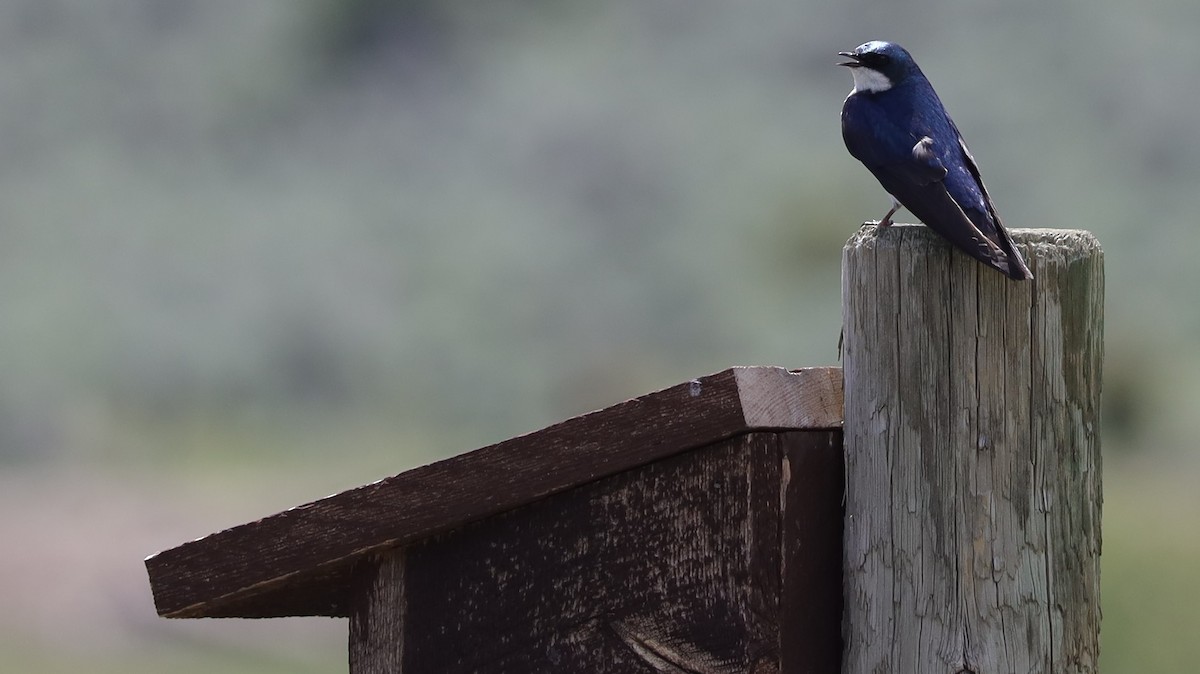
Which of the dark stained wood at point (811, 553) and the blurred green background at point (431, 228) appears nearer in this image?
the dark stained wood at point (811, 553)

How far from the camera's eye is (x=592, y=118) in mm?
31406

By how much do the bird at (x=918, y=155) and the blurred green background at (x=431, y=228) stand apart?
9.92 m

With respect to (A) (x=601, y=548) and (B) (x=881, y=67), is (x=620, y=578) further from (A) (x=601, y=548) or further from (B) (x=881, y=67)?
(B) (x=881, y=67)

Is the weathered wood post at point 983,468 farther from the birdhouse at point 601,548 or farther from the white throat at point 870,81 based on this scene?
the white throat at point 870,81

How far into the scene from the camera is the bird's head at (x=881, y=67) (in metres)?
2.98

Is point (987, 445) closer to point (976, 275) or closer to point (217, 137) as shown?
point (976, 275)

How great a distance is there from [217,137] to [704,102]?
9992 mm

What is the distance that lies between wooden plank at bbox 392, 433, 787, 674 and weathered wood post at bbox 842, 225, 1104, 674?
0.13 m

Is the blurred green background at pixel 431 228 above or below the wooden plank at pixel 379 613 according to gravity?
above

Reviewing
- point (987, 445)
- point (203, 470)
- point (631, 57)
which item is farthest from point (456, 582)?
point (631, 57)

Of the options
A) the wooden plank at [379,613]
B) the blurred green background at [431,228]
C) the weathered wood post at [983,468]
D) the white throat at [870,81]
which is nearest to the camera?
the weathered wood post at [983,468]

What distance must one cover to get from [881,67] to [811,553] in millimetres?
1301

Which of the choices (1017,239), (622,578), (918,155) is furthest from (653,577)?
(918,155)

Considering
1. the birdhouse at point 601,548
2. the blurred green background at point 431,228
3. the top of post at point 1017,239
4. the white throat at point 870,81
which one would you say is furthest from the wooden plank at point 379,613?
the blurred green background at point 431,228
